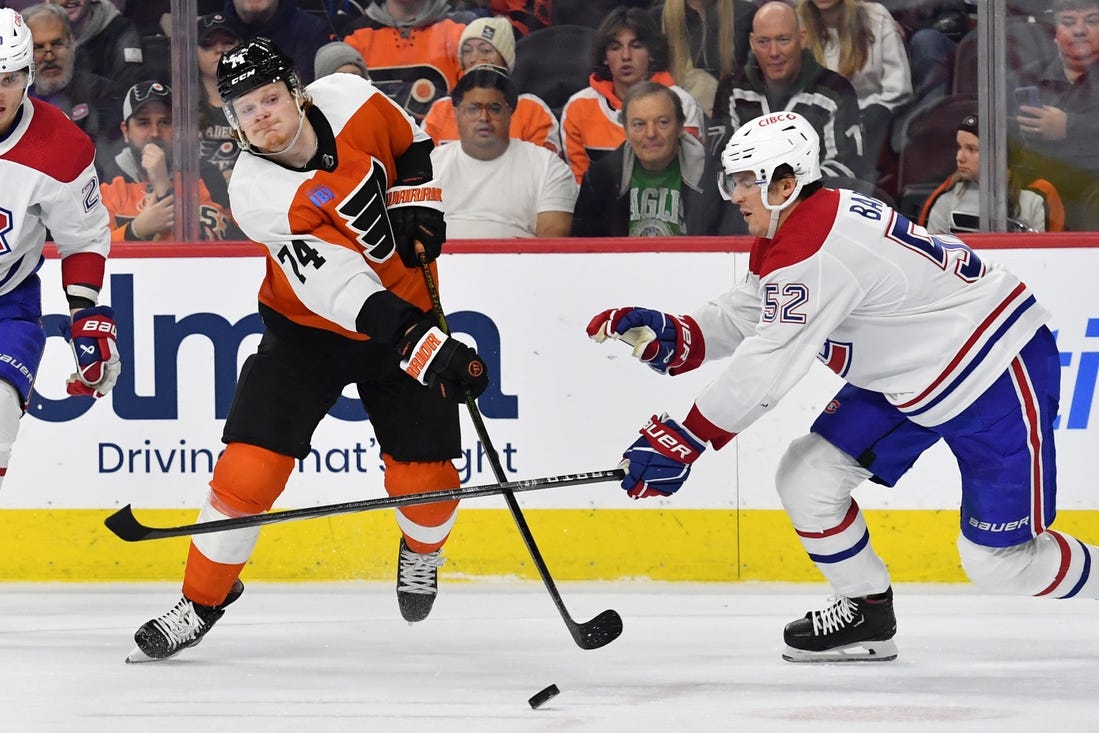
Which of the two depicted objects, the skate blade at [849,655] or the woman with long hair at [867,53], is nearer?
the skate blade at [849,655]

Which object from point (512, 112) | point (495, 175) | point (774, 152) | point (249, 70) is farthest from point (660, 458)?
point (512, 112)

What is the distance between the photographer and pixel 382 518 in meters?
4.36

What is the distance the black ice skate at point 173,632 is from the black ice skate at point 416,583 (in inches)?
17.9

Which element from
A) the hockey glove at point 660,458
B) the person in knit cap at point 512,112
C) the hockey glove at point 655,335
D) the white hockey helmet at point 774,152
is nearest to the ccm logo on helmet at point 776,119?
the white hockey helmet at point 774,152

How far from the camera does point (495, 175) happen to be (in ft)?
14.7

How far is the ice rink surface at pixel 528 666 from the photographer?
2723 mm

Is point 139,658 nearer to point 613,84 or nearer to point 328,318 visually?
point 328,318

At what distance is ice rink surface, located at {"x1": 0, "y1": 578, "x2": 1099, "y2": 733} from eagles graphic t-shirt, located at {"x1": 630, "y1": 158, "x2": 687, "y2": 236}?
1.03 m

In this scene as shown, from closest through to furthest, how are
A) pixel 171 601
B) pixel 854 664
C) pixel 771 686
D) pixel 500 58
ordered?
1. pixel 771 686
2. pixel 854 664
3. pixel 171 601
4. pixel 500 58

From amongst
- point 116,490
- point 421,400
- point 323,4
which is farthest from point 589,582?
point 323,4

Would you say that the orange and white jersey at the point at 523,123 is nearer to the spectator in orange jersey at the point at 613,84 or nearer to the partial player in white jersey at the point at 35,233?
the spectator in orange jersey at the point at 613,84

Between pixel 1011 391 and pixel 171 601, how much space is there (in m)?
2.34

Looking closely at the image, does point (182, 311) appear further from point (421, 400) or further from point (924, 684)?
point (924, 684)

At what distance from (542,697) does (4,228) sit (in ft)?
5.20
